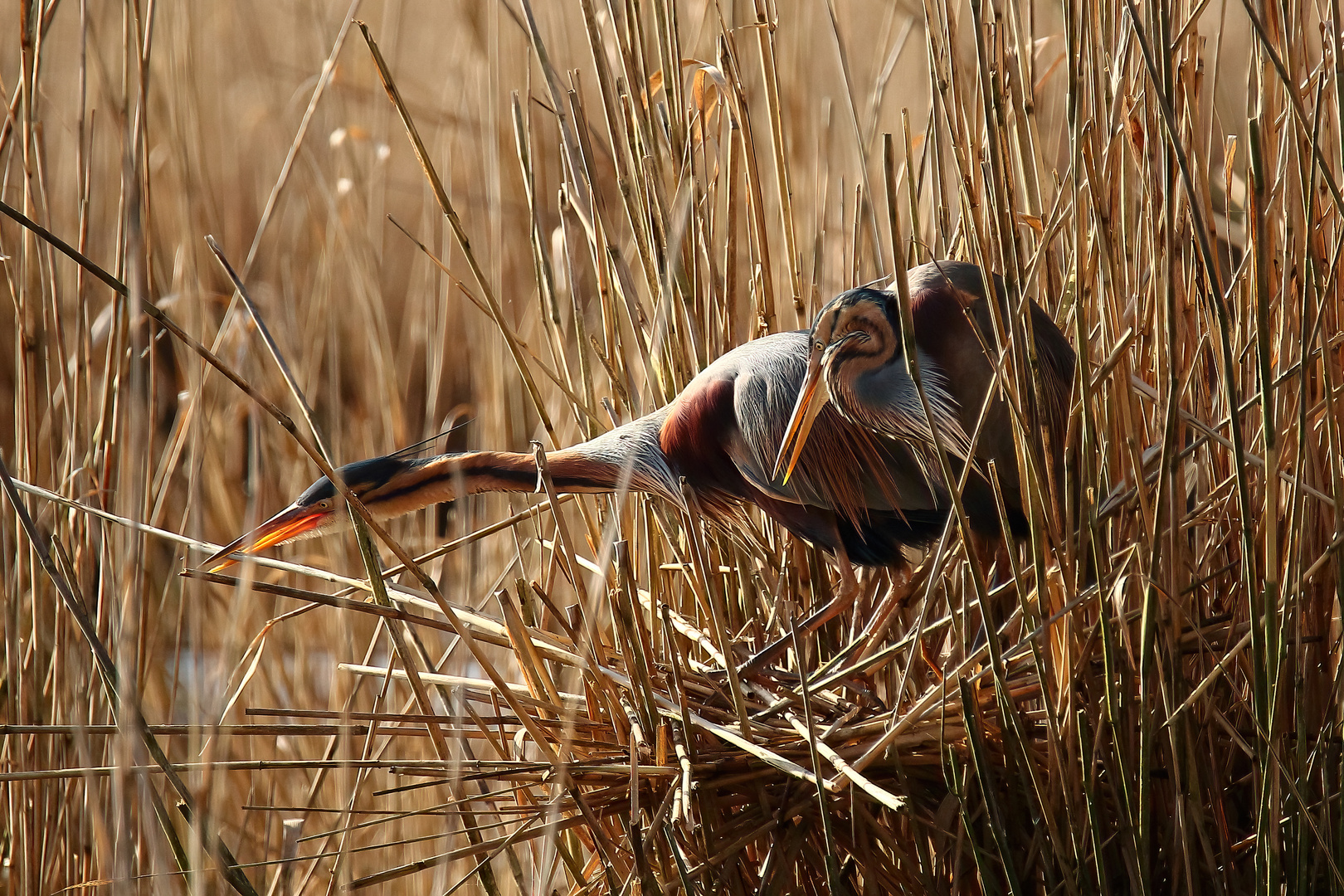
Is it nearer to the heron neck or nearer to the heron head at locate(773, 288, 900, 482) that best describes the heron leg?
the heron head at locate(773, 288, 900, 482)

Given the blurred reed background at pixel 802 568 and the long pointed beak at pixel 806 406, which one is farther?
the long pointed beak at pixel 806 406

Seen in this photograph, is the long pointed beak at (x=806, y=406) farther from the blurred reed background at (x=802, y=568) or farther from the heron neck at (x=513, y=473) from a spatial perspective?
the heron neck at (x=513, y=473)

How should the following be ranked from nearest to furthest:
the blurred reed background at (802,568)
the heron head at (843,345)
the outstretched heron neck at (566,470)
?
the blurred reed background at (802,568), the heron head at (843,345), the outstretched heron neck at (566,470)

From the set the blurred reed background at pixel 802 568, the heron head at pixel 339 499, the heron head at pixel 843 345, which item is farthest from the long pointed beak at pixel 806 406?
the heron head at pixel 339 499

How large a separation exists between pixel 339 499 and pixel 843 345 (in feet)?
2.00

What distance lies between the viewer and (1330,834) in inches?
36.8

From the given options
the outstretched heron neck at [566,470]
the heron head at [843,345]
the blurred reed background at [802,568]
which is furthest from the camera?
the outstretched heron neck at [566,470]

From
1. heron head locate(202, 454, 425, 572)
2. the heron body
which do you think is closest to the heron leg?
the heron body

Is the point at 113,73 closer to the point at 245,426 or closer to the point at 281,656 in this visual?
the point at 245,426

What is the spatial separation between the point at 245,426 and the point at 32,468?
160 cm

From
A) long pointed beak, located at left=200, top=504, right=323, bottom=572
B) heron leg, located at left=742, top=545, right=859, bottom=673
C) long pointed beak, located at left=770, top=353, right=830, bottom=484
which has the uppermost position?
long pointed beak, located at left=770, top=353, right=830, bottom=484

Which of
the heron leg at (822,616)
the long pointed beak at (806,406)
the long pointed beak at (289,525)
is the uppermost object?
the long pointed beak at (806,406)

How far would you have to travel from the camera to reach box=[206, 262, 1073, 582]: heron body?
4.10ft

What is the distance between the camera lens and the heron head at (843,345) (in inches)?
46.8
